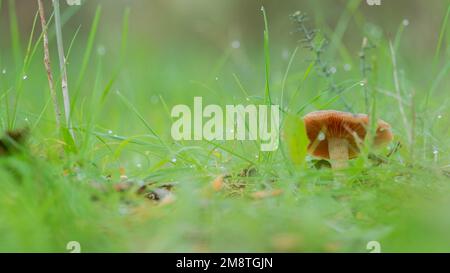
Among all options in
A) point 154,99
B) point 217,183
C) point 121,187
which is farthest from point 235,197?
point 154,99

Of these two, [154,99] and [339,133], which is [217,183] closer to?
[339,133]

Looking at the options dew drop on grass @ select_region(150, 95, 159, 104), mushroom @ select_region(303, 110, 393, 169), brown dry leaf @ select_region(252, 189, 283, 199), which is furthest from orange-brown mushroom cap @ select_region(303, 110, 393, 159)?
dew drop on grass @ select_region(150, 95, 159, 104)

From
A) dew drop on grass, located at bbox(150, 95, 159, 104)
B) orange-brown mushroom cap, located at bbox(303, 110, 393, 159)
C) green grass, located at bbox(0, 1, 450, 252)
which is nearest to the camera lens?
green grass, located at bbox(0, 1, 450, 252)

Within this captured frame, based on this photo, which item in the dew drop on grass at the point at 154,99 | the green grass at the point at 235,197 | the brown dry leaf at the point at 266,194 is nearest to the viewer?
the green grass at the point at 235,197

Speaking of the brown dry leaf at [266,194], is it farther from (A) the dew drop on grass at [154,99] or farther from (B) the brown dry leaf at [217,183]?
(A) the dew drop on grass at [154,99]

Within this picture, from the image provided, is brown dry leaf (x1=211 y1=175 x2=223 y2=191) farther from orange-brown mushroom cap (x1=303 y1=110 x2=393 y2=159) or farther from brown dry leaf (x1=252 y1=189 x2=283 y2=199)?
orange-brown mushroom cap (x1=303 y1=110 x2=393 y2=159)

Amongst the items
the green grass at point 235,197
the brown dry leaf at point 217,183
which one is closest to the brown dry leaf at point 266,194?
the green grass at point 235,197

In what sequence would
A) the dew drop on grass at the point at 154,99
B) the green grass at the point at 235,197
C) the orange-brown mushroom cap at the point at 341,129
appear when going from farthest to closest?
1. the dew drop on grass at the point at 154,99
2. the orange-brown mushroom cap at the point at 341,129
3. the green grass at the point at 235,197
